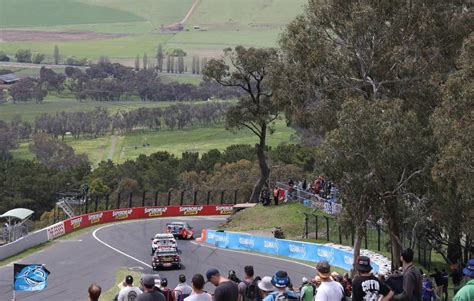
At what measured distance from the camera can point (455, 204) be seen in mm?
31984

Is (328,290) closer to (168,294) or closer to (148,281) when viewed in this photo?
(148,281)

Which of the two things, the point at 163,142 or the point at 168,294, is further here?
the point at 163,142

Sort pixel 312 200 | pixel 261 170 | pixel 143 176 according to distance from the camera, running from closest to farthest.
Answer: pixel 312 200 → pixel 261 170 → pixel 143 176

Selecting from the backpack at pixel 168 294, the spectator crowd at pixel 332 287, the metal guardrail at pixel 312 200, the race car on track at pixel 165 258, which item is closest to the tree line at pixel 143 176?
the metal guardrail at pixel 312 200

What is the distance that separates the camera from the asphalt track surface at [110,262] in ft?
119

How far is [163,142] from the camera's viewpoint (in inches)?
7101

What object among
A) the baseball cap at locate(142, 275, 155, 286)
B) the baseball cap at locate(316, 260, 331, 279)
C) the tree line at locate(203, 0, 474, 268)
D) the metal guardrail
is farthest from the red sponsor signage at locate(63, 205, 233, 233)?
the baseball cap at locate(316, 260, 331, 279)

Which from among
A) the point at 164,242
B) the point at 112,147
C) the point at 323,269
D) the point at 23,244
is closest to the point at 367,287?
the point at 323,269

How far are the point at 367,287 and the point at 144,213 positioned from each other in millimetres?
59292

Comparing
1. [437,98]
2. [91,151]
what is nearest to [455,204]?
[437,98]

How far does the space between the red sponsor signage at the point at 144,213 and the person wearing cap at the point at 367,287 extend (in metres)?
51.0

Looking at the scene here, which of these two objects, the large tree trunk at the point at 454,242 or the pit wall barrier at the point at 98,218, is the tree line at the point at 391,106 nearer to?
the large tree trunk at the point at 454,242

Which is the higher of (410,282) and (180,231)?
(410,282)

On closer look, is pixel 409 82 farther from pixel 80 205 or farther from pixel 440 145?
pixel 80 205
